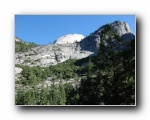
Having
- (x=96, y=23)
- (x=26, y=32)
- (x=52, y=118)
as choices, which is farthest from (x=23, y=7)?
(x=52, y=118)

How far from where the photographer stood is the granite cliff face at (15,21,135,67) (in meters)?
7.49

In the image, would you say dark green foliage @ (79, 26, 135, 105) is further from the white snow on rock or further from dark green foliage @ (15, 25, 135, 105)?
the white snow on rock

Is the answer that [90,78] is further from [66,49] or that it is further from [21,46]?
[21,46]

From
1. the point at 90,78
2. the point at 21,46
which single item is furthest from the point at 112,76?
the point at 21,46

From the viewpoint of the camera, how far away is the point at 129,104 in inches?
292

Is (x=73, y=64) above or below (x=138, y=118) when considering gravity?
above

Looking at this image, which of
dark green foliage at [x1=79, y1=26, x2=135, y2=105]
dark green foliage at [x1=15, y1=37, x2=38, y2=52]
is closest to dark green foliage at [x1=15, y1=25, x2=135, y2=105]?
dark green foliage at [x1=79, y1=26, x2=135, y2=105]

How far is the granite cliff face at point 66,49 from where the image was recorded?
24.6 feet

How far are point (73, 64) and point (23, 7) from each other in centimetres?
92

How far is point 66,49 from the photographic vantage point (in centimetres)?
756

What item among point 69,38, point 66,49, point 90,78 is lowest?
point 90,78

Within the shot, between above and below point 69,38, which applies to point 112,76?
below

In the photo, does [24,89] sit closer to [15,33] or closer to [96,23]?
[15,33]

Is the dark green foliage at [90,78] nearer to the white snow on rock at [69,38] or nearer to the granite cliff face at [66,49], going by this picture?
the granite cliff face at [66,49]
